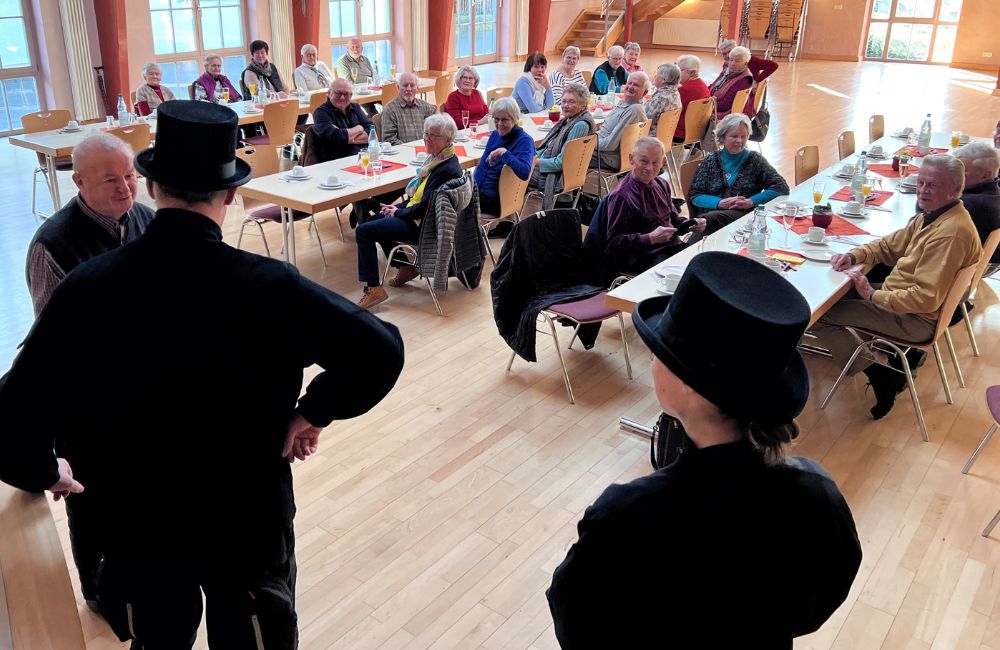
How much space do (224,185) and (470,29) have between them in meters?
16.8

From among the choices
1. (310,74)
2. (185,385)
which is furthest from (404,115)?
(185,385)

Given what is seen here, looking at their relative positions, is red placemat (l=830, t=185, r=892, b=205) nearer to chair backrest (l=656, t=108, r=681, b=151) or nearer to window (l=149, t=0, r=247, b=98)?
chair backrest (l=656, t=108, r=681, b=151)

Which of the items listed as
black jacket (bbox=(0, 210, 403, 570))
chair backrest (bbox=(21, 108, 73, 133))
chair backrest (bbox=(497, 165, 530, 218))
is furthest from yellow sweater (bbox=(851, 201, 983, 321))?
chair backrest (bbox=(21, 108, 73, 133))

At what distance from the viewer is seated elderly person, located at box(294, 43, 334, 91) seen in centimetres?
989

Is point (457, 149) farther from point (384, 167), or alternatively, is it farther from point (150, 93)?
point (150, 93)

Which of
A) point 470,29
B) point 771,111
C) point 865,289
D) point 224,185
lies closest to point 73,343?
point 224,185

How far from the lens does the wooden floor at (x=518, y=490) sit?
3.29m

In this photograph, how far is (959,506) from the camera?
13.2 ft

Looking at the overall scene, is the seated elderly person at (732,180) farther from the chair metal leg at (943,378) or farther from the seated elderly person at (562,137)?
the chair metal leg at (943,378)

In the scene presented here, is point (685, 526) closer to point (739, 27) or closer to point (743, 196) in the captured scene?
point (743, 196)

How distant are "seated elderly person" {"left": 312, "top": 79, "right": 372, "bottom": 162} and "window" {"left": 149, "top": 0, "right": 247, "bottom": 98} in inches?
225

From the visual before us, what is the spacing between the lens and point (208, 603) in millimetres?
2203

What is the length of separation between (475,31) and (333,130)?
11.4 m

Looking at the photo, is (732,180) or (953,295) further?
(732,180)
